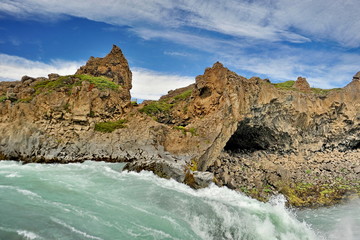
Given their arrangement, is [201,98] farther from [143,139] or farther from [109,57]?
[109,57]

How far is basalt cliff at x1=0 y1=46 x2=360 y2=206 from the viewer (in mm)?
23516

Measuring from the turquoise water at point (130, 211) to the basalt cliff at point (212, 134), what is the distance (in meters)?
2.98

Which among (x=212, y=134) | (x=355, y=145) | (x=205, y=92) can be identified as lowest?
(x=355, y=145)

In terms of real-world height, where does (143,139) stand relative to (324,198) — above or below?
above

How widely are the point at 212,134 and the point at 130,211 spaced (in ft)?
47.2

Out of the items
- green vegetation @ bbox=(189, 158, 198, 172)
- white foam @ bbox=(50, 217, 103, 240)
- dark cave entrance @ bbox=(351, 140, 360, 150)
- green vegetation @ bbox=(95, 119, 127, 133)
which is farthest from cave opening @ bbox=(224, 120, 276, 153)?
white foam @ bbox=(50, 217, 103, 240)

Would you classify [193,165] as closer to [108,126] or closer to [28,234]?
[108,126]

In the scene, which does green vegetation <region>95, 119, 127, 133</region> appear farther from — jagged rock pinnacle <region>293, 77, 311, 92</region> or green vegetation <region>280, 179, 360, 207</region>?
jagged rock pinnacle <region>293, 77, 311, 92</region>

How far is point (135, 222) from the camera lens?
37.8 feet

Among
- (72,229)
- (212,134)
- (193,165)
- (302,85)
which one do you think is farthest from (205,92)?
(72,229)

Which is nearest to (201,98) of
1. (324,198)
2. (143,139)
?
(143,139)

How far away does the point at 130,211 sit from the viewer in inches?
500

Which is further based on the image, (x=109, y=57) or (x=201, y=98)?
(x=109, y=57)

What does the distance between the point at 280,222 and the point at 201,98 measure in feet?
63.5
